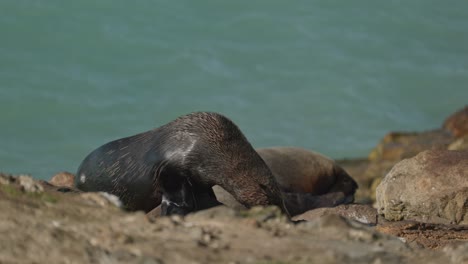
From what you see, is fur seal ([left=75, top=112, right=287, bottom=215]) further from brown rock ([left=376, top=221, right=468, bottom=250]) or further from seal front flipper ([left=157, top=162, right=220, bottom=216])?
brown rock ([left=376, top=221, right=468, bottom=250])

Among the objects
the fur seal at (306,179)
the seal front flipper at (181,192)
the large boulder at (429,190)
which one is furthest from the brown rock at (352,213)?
the fur seal at (306,179)

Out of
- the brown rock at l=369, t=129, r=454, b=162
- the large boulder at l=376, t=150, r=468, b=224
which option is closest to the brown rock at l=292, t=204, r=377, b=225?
the large boulder at l=376, t=150, r=468, b=224

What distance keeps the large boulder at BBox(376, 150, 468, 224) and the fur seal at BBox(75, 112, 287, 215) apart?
91 cm

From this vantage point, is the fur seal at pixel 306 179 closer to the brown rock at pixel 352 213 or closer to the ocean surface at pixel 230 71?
the brown rock at pixel 352 213

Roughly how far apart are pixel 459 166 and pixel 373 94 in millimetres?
15797

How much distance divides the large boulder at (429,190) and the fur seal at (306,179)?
5.80 ft

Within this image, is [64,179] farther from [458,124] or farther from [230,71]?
[230,71]

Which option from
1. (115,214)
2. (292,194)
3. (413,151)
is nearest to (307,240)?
(115,214)

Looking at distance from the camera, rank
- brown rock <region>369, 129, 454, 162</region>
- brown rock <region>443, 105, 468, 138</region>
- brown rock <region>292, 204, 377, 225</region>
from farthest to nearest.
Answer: brown rock <region>443, 105, 468, 138</region> → brown rock <region>369, 129, 454, 162</region> → brown rock <region>292, 204, 377, 225</region>

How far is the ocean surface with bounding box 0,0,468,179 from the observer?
20.7 m

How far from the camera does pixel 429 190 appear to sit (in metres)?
8.05

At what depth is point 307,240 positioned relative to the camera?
164 inches

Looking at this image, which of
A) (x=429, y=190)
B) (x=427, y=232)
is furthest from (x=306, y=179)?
(x=427, y=232)

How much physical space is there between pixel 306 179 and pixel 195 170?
340 cm
